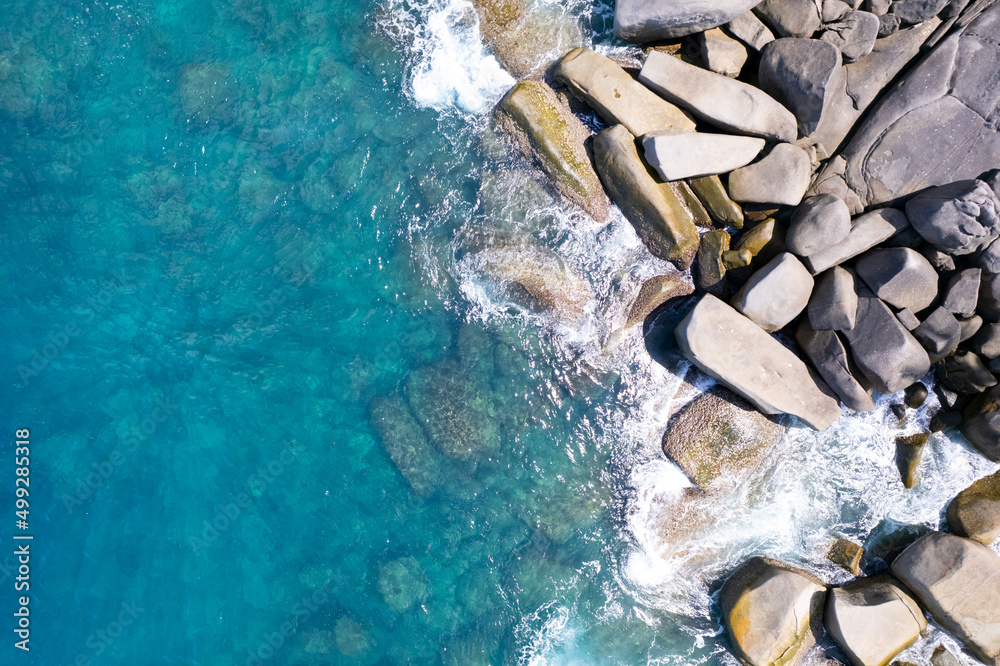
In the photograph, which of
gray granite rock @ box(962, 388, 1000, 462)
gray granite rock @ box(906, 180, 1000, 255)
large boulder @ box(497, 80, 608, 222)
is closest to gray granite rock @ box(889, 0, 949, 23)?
gray granite rock @ box(906, 180, 1000, 255)

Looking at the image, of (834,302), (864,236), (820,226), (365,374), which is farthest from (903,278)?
(365,374)

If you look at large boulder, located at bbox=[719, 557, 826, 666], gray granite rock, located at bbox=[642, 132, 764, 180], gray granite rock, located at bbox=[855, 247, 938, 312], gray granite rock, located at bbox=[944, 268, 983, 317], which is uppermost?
gray granite rock, located at bbox=[642, 132, 764, 180]

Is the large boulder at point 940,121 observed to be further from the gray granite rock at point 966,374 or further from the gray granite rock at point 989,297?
the gray granite rock at point 966,374

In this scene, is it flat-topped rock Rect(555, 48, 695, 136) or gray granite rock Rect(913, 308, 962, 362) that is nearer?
gray granite rock Rect(913, 308, 962, 362)

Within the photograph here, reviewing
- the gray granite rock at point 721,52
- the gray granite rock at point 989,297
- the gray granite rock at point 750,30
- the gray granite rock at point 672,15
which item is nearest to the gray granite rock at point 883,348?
the gray granite rock at point 989,297

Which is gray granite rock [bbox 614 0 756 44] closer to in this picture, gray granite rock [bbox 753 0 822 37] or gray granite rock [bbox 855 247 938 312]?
gray granite rock [bbox 753 0 822 37]

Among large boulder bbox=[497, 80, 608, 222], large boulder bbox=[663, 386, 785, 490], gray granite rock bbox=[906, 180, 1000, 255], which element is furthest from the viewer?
large boulder bbox=[663, 386, 785, 490]

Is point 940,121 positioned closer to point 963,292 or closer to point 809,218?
point 809,218
